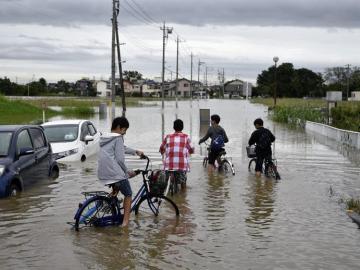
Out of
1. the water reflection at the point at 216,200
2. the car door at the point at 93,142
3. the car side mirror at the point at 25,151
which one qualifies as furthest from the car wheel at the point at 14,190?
the car door at the point at 93,142

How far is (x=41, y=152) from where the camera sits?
13.3 meters

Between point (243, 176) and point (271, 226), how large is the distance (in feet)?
20.2

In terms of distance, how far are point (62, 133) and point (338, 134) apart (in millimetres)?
14948

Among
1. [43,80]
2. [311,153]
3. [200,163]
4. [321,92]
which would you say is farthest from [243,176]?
[43,80]

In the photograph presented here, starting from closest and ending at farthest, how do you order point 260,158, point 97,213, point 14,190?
1. point 97,213
2. point 14,190
3. point 260,158

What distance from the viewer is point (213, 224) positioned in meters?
9.76

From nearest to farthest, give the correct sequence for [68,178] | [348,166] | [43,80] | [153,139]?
[68,178], [348,166], [153,139], [43,80]

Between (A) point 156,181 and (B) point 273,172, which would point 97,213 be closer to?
(A) point 156,181

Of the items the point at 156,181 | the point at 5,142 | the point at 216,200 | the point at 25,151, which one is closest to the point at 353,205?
the point at 216,200

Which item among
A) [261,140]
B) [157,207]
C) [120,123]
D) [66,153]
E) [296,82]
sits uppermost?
[296,82]

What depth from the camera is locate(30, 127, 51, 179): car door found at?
13058 mm

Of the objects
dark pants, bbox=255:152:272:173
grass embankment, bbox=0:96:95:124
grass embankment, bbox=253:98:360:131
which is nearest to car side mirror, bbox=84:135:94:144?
dark pants, bbox=255:152:272:173

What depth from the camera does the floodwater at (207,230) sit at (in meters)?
7.54

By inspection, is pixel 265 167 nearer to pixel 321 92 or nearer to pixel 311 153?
pixel 311 153
